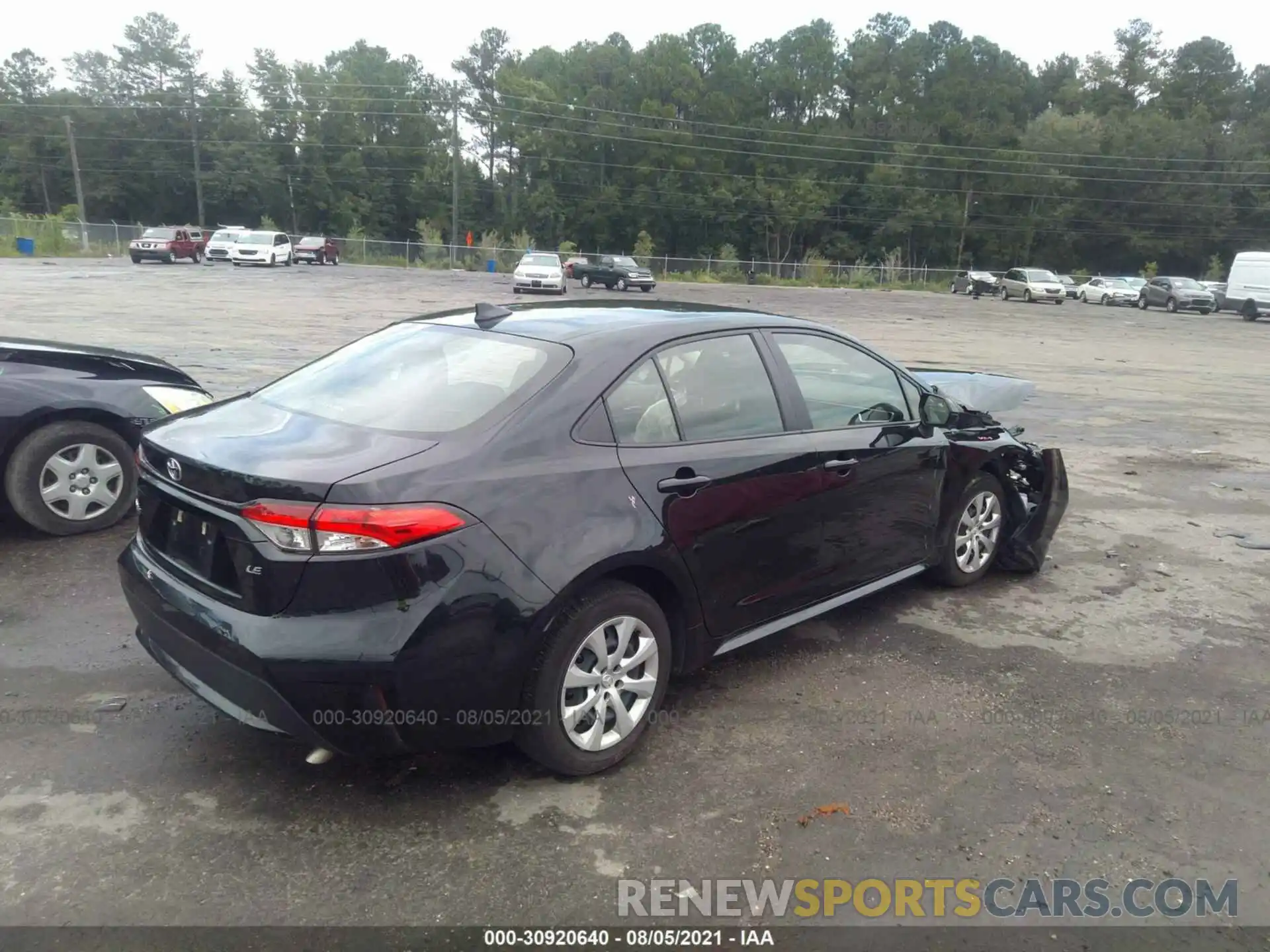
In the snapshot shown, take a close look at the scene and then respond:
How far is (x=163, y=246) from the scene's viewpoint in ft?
134

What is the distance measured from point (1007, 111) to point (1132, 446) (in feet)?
337

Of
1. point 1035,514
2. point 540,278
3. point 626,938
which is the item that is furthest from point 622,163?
point 626,938

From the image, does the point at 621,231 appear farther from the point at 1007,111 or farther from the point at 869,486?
the point at 869,486

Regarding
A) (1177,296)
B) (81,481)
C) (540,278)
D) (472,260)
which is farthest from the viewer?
(472,260)

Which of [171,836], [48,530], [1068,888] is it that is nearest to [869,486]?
[1068,888]

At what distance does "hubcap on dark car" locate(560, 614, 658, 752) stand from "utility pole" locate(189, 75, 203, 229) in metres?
84.8

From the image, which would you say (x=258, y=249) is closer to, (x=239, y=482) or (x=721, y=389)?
(x=721, y=389)

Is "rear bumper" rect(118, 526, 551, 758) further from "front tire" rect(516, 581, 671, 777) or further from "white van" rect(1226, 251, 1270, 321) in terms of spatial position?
"white van" rect(1226, 251, 1270, 321)

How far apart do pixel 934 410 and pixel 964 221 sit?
89743 millimetres

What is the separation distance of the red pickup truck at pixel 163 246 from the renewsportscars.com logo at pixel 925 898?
4455cm

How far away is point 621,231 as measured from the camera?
8675cm

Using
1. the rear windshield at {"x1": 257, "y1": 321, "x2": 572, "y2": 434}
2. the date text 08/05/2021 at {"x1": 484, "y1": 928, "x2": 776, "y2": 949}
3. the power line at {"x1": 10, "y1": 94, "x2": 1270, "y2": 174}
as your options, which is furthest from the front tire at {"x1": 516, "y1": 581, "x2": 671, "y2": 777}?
the power line at {"x1": 10, "y1": 94, "x2": 1270, "y2": 174}

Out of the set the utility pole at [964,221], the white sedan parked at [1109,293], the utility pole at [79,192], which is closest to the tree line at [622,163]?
the utility pole at [964,221]

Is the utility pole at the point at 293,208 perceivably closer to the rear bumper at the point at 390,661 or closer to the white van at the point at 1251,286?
the white van at the point at 1251,286
